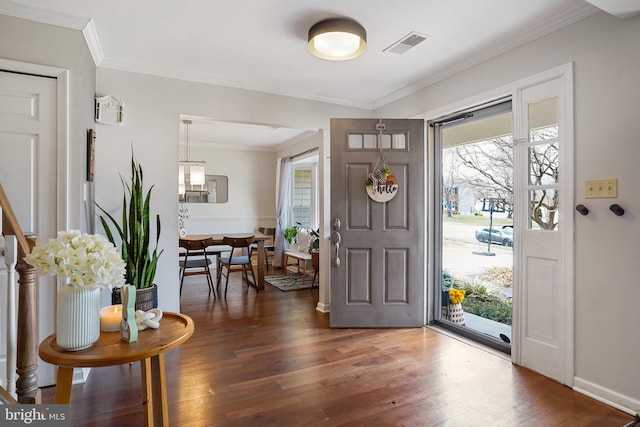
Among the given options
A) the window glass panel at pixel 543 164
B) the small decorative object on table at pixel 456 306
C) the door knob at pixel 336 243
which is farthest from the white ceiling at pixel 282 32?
the small decorative object on table at pixel 456 306

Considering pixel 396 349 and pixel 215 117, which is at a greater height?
pixel 215 117

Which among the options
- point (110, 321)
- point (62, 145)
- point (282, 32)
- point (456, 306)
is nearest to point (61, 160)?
point (62, 145)

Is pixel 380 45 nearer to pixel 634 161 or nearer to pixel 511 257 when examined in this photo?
pixel 634 161

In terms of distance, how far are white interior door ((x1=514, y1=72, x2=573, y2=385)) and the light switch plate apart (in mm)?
94

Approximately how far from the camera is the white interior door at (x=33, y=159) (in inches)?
83.2

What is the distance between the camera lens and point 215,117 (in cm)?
328

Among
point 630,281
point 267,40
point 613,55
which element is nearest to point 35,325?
point 267,40

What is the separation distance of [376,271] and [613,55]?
7.62 feet

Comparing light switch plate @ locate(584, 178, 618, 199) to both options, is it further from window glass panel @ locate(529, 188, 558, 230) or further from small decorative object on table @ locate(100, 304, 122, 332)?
small decorative object on table @ locate(100, 304, 122, 332)

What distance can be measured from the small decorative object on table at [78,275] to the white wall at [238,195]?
5573 millimetres

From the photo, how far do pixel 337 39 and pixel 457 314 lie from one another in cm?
269

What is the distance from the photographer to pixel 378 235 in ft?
10.9

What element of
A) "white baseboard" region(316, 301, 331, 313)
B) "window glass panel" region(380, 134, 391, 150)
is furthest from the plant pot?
"window glass panel" region(380, 134, 391, 150)

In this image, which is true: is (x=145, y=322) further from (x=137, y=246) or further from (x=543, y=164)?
(x=543, y=164)
